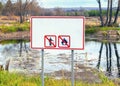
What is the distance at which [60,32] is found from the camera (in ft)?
17.9

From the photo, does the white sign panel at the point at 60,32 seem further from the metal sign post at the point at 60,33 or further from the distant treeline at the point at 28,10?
the distant treeline at the point at 28,10

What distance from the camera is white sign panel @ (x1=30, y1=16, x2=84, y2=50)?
541 cm

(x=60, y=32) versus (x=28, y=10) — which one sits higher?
(x=28, y=10)

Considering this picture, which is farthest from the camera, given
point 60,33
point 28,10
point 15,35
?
point 28,10

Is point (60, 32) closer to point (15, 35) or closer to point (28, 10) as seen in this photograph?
point (15, 35)

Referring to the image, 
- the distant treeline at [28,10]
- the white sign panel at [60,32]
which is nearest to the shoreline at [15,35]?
the distant treeline at [28,10]

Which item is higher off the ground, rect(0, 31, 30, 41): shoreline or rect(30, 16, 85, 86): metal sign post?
rect(30, 16, 85, 86): metal sign post

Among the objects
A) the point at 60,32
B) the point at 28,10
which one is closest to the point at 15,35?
the point at 28,10

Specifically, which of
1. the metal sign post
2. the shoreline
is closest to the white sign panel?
the metal sign post

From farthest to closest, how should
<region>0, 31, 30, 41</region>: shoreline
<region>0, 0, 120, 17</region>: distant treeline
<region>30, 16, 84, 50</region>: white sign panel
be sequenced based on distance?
<region>0, 0, 120, 17</region>: distant treeline, <region>0, 31, 30, 41</region>: shoreline, <region>30, 16, 84, 50</region>: white sign panel

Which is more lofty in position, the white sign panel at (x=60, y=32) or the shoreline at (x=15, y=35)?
the white sign panel at (x=60, y=32)

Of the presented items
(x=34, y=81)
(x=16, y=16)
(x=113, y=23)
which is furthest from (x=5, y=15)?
(x=34, y=81)

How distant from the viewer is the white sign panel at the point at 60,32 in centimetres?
541

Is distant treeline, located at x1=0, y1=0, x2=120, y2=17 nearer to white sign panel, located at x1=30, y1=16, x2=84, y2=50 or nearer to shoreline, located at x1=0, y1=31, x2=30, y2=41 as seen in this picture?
shoreline, located at x1=0, y1=31, x2=30, y2=41
